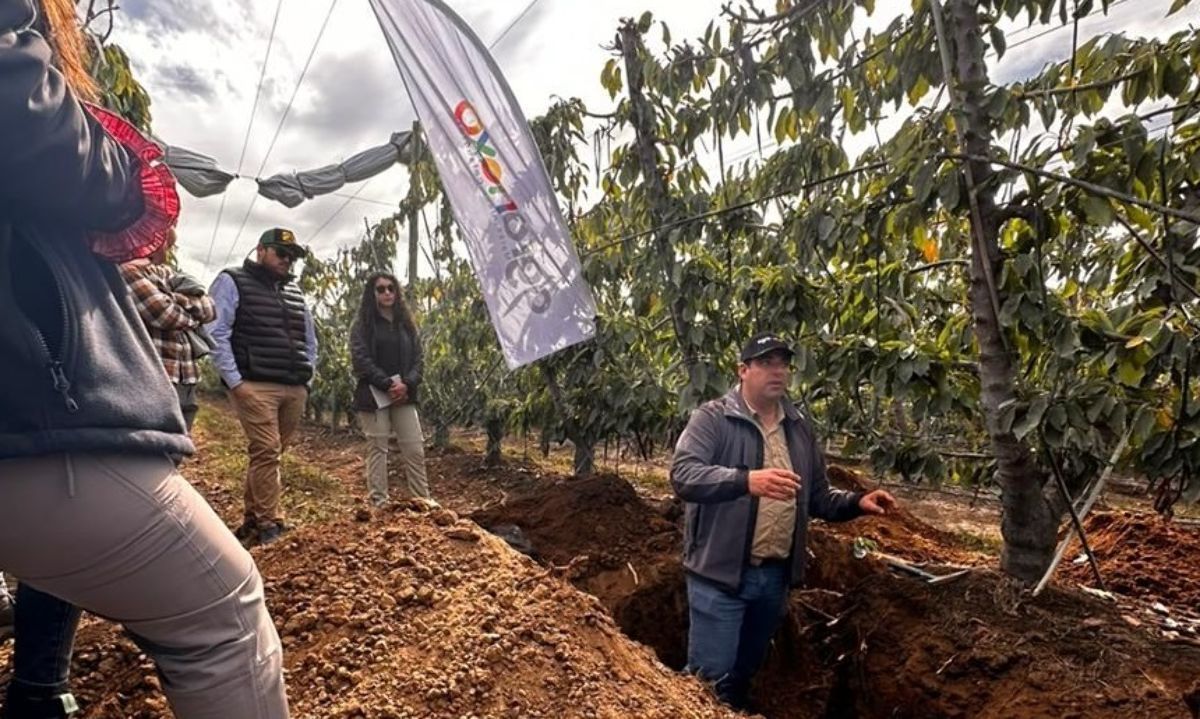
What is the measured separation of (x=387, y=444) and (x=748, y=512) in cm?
300

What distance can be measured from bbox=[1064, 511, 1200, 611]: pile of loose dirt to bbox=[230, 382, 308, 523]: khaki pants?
486 centimetres

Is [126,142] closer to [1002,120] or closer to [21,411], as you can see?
[21,411]

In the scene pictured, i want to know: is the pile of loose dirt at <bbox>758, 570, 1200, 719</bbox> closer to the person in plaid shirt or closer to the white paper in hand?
the white paper in hand

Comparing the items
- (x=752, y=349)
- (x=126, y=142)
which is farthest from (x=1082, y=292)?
(x=126, y=142)

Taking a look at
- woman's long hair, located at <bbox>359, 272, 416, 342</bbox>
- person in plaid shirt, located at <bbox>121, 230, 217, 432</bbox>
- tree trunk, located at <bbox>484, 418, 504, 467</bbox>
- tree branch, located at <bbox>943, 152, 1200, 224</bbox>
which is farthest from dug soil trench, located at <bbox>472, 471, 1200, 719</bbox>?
tree trunk, located at <bbox>484, 418, 504, 467</bbox>

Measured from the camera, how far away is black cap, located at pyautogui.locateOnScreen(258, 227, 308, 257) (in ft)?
13.8

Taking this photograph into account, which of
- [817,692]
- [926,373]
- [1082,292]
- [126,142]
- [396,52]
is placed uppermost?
[396,52]

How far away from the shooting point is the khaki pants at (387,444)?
5008mm

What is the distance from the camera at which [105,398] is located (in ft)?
3.20

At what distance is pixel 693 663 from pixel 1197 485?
6.75 ft

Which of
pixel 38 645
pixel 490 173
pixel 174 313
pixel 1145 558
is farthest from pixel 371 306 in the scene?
pixel 1145 558

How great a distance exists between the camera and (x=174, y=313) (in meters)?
2.87

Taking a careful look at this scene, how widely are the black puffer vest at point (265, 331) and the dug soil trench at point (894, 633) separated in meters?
1.75

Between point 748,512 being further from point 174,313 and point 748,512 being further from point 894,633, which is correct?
point 174,313
